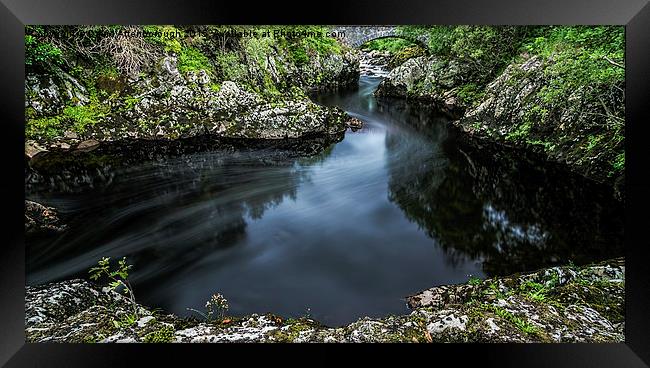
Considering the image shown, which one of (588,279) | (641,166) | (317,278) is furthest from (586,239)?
(317,278)

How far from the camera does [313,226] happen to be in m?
4.32

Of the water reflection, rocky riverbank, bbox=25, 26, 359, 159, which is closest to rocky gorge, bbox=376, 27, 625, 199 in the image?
the water reflection

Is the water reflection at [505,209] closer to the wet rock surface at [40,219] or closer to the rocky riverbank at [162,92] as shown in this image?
the rocky riverbank at [162,92]

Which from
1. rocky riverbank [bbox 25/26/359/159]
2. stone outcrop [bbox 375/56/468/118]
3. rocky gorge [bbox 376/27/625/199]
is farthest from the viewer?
stone outcrop [bbox 375/56/468/118]

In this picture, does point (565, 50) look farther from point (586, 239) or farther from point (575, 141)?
point (586, 239)

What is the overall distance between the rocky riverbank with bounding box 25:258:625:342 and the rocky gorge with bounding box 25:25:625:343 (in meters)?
0.01

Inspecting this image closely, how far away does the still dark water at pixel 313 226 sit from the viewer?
11.4 feet

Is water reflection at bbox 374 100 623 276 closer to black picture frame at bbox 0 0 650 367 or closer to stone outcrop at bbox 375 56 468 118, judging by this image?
black picture frame at bbox 0 0 650 367

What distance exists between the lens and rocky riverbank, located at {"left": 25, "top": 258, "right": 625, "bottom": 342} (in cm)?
254

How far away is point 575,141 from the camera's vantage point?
5527 mm

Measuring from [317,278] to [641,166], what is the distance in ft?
8.10

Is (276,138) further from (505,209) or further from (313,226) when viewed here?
(505,209)

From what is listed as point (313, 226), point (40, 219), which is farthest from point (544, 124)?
point (40, 219)
